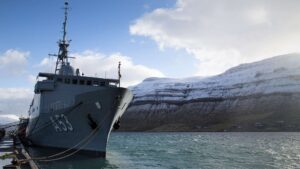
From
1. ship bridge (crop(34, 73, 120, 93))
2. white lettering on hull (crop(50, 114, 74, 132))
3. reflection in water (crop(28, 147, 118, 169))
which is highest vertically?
ship bridge (crop(34, 73, 120, 93))

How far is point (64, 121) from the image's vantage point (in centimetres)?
3506

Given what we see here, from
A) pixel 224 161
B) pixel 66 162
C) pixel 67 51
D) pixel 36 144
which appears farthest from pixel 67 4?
pixel 224 161

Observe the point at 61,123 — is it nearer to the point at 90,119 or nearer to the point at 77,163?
the point at 90,119

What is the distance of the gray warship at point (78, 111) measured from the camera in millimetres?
33969

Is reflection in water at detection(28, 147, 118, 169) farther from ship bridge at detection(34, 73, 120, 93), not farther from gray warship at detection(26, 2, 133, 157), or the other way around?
ship bridge at detection(34, 73, 120, 93)

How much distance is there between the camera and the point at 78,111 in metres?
34.4

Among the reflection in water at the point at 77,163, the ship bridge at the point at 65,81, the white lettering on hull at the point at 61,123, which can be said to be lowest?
the reflection in water at the point at 77,163

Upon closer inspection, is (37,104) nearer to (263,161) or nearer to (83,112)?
(83,112)

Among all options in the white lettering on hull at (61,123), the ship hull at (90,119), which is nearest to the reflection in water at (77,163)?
the ship hull at (90,119)

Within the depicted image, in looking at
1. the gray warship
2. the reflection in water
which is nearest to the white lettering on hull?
the gray warship

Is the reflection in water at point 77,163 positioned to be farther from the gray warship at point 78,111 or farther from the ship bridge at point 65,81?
the ship bridge at point 65,81

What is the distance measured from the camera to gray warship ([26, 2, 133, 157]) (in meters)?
34.0

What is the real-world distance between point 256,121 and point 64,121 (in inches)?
6092

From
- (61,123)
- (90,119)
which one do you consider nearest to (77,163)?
(90,119)
